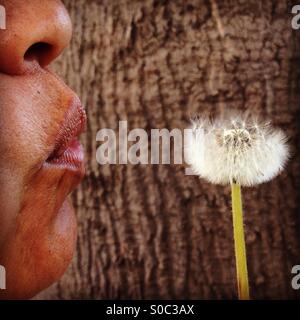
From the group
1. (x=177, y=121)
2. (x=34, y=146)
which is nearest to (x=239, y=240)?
(x=177, y=121)

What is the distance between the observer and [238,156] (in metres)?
0.95

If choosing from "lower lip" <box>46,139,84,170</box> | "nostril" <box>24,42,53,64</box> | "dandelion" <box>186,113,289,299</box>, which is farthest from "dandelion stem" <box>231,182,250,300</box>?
"nostril" <box>24,42,53,64</box>

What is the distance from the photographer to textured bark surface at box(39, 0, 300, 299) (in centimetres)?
110

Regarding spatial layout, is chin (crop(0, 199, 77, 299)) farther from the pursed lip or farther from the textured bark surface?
the textured bark surface

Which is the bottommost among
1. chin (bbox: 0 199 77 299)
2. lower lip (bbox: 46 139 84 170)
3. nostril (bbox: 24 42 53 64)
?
chin (bbox: 0 199 77 299)

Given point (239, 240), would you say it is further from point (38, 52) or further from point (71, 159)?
point (38, 52)

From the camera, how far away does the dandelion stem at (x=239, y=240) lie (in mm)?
963

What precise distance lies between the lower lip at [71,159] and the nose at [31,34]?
5.2 inches

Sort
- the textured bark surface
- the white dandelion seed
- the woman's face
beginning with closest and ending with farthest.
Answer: the woman's face → the white dandelion seed → the textured bark surface

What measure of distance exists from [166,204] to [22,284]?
33 cm

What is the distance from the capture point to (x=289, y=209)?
1107mm

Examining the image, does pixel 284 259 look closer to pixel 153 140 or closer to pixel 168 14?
pixel 153 140

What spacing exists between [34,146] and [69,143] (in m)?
0.08
